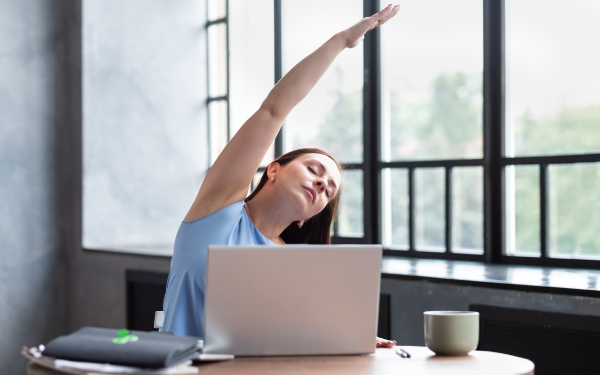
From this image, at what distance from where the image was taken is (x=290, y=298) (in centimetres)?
117

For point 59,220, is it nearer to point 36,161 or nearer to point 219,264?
point 36,161

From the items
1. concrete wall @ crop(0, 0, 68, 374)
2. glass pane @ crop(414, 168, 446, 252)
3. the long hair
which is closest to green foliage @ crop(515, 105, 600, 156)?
glass pane @ crop(414, 168, 446, 252)

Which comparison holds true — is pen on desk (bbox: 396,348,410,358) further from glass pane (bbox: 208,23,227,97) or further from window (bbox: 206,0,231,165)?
glass pane (bbox: 208,23,227,97)

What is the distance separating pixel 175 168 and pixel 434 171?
1.96 m

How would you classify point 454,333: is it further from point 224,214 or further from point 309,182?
point 224,214

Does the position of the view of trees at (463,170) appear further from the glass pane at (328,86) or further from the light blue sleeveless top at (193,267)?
the light blue sleeveless top at (193,267)

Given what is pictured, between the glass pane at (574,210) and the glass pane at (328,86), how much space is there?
1150mm

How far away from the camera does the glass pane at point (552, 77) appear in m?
2.96

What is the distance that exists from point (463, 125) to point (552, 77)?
0.52 meters

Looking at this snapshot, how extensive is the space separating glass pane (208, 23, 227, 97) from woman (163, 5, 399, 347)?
3221mm

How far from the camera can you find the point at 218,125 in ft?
15.9

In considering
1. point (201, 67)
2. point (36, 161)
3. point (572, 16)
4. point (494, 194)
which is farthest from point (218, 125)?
point (572, 16)

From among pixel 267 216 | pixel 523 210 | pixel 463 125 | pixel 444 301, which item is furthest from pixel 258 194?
pixel 463 125

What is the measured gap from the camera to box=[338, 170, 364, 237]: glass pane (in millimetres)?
3852
